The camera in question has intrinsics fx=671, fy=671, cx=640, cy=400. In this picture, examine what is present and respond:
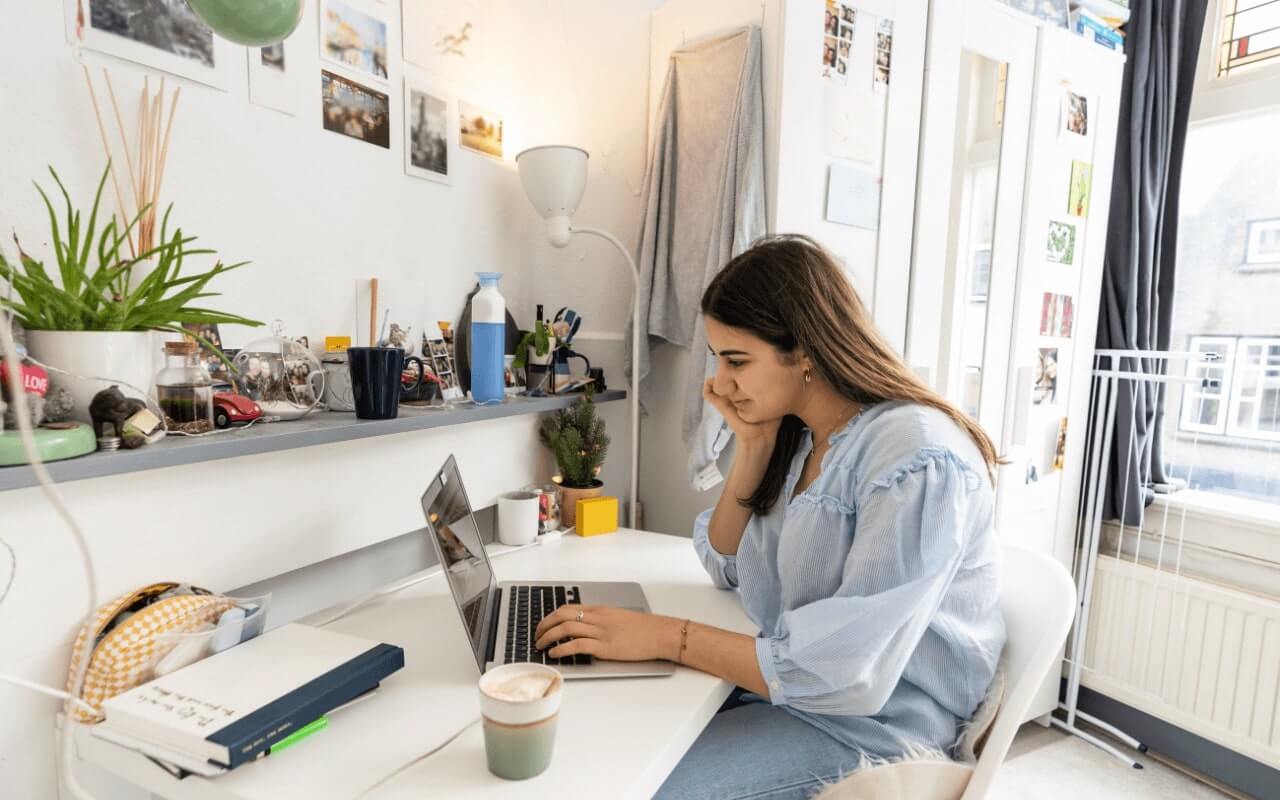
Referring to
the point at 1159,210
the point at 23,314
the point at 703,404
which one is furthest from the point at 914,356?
the point at 23,314

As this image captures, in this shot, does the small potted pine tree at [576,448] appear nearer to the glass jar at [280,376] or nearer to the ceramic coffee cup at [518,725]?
the glass jar at [280,376]

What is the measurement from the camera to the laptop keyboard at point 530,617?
88cm

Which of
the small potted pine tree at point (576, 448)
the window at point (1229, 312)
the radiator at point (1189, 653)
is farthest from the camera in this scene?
the window at point (1229, 312)

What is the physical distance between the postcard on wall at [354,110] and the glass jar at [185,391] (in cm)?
49

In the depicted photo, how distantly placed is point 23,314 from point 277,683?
20.3 inches

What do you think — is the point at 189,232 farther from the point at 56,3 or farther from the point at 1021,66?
the point at 1021,66

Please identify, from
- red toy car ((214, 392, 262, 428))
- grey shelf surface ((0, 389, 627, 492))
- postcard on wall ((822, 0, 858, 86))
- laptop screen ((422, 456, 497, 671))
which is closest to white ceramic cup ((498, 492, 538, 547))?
grey shelf surface ((0, 389, 627, 492))

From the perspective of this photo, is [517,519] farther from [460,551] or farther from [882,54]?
[882,54]

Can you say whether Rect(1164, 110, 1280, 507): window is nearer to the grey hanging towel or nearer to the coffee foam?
the grey hanging towel

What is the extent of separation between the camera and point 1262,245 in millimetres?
2018

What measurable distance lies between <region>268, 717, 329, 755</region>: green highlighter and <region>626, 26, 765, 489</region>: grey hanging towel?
1.03 metres

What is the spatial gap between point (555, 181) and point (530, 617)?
0.93 metres

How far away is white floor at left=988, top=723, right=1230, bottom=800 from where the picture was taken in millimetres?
1894

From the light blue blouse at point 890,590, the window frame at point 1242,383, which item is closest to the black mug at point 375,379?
the light blue blouse at point 890,590
